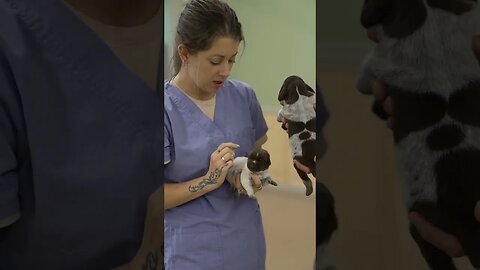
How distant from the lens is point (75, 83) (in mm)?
441

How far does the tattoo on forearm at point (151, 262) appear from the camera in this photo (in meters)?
0.45

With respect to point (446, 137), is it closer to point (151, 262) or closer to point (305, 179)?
point (151, 262)

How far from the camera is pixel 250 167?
912 mm

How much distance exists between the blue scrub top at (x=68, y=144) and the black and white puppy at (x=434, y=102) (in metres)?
0.20

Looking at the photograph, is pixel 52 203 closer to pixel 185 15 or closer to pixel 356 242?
pixel 356 242

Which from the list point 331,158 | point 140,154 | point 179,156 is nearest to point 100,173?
point 140,154

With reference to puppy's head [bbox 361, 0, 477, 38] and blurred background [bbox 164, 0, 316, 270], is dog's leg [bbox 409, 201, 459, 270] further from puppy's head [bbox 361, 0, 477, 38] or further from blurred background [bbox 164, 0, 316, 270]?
blurred background [bbox 164, 0, 316, 270]

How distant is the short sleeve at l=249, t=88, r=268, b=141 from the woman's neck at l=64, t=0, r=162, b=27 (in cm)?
57

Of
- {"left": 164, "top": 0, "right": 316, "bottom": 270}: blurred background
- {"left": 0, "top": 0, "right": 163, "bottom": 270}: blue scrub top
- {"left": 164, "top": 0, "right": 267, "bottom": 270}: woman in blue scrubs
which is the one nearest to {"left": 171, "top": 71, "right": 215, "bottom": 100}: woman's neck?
{"left": 164, "top": 0, "right": 267, "bottom": 270}: woman in blue scrubs

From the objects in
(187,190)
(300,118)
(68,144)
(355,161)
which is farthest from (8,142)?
(300,118)

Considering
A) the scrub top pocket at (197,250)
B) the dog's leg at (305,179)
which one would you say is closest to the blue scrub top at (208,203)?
the scrub top pocket at (197,250)

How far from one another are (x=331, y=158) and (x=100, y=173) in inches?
7.5

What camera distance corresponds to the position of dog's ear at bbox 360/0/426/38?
0.38 metres

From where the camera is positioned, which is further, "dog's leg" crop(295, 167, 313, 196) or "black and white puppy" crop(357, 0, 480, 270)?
"dog's leg" crop(295, 167, 313, 196)
